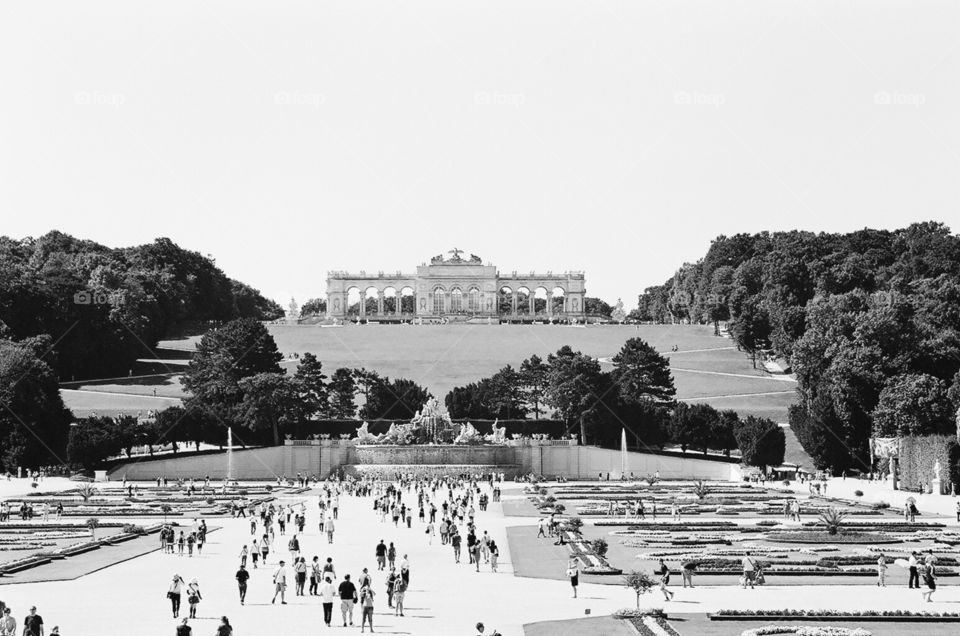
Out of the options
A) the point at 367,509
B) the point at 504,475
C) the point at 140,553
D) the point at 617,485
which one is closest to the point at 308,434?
the point at 504,475

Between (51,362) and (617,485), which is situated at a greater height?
(51,362)

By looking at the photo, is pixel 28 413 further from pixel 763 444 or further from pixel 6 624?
pixel 6 624

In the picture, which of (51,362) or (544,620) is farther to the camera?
(51,362)

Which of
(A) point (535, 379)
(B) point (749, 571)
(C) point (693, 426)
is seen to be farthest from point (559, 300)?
(B) point (749, 571)

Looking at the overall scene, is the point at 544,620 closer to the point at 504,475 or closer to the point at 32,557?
the point at 32,557

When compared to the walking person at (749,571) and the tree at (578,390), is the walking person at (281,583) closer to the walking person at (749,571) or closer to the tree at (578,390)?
the walking person at (749,571)

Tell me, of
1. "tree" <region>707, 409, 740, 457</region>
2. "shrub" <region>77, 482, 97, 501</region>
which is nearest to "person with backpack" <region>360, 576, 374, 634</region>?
"shrub" <region>77, 482, 97, 501</region>

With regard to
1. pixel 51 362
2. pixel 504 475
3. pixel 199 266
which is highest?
pixel 199 266
